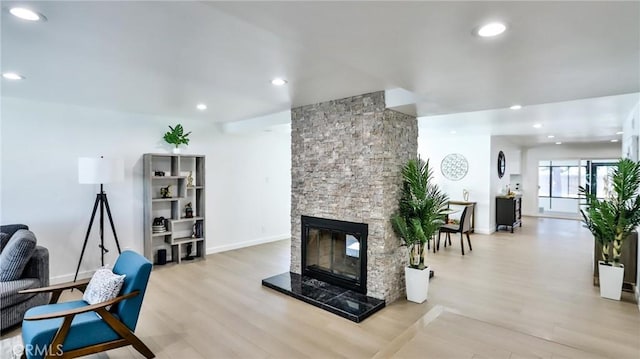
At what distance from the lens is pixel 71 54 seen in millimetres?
2533

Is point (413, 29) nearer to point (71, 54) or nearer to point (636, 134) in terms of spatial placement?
point (71, 54)

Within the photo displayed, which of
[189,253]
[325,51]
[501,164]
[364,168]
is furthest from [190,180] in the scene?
[501,164]

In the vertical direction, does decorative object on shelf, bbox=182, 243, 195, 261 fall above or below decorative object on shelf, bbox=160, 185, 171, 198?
below

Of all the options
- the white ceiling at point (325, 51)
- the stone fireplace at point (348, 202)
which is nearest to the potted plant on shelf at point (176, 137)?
the white ceiling at point (325, 51)

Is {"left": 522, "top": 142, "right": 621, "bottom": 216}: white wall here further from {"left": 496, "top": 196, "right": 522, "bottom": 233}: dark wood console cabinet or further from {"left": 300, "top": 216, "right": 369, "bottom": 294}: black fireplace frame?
{"left": 300, "top": 216, "right": 369, "bottom": 294}: black fireplace frame

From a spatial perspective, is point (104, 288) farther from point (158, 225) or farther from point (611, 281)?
point (611, 281)

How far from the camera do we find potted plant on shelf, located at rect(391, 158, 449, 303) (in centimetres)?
375

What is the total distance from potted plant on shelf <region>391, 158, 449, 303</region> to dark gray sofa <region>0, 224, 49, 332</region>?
3.77 m

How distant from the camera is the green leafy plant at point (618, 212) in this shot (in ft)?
12.6

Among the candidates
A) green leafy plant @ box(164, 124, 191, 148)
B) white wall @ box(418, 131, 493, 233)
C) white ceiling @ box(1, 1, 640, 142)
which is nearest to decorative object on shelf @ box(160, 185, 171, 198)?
green leafy plant @ box(164, 124, 191, 148)

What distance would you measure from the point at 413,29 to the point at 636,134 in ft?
13.6

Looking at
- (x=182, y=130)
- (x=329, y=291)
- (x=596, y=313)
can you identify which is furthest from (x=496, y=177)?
(x=182, y=130)

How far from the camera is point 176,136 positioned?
5391 mm

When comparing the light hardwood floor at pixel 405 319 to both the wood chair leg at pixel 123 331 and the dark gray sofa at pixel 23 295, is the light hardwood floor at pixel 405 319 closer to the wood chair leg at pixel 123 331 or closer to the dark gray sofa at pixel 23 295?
the wood chair leg at pixel 123 331
